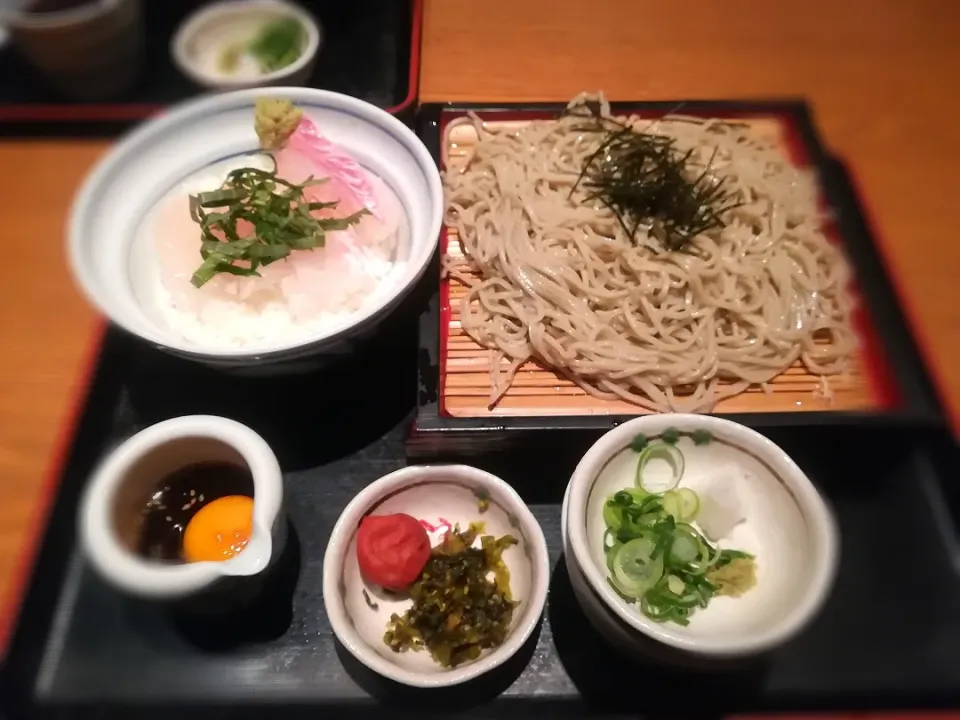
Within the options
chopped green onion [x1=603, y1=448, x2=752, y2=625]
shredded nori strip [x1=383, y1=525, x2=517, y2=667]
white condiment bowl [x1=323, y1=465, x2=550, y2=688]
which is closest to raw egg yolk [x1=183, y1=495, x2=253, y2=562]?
white condiment bowl [x1=323, y1=465, x2=550, y2=688]

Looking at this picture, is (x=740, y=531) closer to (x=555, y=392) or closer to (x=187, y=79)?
(x=555, y=392)

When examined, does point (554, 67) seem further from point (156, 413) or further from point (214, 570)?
point (214, 570)

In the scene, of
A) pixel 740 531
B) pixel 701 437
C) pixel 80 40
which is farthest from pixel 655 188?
pixel 80 40

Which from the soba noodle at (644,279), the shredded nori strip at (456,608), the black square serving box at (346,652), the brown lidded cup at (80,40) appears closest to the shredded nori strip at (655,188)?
the soba noodle at (644,279)

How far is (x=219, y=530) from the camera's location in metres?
1.18

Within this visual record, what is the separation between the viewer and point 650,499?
1.21 metres

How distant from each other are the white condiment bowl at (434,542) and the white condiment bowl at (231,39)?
3.99 feet

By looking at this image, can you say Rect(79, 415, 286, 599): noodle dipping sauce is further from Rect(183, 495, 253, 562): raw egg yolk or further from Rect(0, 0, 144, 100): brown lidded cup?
Rect(0, 0, 144, 100): brown lidded cup

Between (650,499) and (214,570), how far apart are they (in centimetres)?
71

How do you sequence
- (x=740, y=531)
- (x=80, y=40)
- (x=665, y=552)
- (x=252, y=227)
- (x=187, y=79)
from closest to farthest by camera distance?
(x=665, y=552), (x=740, y=531), (x=252, y=227), (x=80, y=40), (x=187, y=79)

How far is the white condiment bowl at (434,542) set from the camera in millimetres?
1069

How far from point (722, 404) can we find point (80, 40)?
1686 millimetres

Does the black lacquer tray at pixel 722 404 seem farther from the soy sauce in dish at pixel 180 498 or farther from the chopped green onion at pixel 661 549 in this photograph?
the soy sauce in dish at pixel 180 498

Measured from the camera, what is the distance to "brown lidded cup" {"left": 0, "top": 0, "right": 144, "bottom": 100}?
5.38 feet
